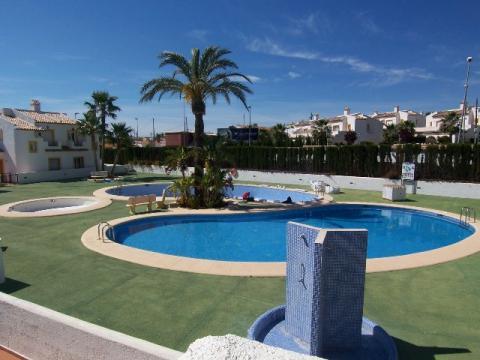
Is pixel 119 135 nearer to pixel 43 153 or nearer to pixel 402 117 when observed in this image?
pixel 43 153

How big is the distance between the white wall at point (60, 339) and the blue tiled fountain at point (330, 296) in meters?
2.16

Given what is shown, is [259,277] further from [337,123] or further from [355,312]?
[337,123]

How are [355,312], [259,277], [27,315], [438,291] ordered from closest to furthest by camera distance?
[27,315] → [355,312] → [438,291] → [259,277]

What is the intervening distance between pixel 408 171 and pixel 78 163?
110 feet

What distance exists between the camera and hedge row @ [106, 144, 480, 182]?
2345 centimetres

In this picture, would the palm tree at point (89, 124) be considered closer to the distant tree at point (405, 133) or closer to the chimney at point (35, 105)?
the chimney at point (35, 105)

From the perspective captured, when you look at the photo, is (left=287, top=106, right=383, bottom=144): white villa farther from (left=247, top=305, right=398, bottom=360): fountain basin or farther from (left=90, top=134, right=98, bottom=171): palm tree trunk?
(left=247, top=305, right=398, bottom=360): fountain basin

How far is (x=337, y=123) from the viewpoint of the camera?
273 feet

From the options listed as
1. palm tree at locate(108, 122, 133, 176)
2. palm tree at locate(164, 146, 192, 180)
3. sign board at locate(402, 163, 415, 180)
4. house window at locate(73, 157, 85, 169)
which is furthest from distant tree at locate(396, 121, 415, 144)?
palm tree at locate(164, 146, 192, 180)

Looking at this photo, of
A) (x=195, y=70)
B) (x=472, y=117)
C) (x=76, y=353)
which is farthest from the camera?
(x=472, y=117)

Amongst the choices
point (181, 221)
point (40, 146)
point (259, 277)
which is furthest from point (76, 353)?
point (40, 146)

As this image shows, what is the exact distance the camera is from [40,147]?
3403 cm

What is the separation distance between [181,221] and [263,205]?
5.10 m

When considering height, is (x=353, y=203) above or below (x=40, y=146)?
below
